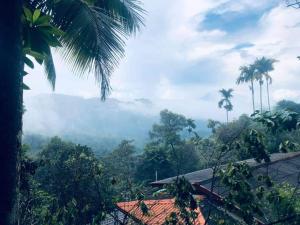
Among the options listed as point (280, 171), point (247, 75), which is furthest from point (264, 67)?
point (280, 171)

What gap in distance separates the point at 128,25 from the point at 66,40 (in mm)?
1768

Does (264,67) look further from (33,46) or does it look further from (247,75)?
(33,46)

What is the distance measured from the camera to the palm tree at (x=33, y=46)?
3.16m

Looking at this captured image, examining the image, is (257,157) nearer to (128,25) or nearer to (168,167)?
(128,25)

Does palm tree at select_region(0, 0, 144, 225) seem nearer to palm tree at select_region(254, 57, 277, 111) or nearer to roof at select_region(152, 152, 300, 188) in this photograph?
roof at select_region(152, 152, 300, 188)

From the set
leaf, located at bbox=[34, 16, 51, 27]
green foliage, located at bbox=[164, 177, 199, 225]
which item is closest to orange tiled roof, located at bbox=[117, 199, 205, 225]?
green foliage, located at bbox=[164, 177, 199, 225]

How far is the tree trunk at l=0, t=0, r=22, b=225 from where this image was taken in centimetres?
311

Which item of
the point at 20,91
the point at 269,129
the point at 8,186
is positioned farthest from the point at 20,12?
the point at 269,129

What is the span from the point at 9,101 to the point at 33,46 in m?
0.82

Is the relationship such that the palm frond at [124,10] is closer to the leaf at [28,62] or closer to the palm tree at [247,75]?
the leaf at [28,62]

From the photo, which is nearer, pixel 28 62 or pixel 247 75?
pixel 28 62

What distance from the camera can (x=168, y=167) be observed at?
3678cm

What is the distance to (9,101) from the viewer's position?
323 cm

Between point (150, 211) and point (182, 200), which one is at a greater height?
point (182, 200)
